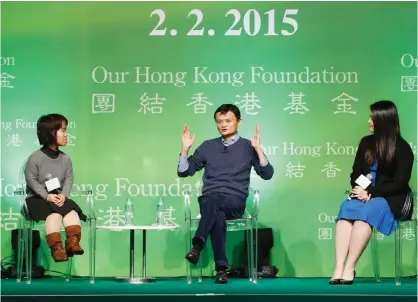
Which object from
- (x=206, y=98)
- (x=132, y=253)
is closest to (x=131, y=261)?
(x=132, y=253)

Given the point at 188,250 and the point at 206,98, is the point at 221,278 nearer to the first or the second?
the point at 188,250

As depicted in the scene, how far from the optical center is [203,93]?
6.94 metres

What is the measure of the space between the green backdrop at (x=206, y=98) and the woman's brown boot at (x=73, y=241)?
2.92ft

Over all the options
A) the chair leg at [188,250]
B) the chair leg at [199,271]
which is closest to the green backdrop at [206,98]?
the chair leg at [199,271]

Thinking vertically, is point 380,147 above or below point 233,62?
below

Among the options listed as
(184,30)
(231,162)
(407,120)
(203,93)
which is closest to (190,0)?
(184,30)

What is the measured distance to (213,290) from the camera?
5348 millimetres

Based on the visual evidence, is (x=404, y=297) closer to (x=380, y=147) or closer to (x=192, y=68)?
(x=380, y=147)

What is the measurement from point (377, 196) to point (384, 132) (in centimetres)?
43

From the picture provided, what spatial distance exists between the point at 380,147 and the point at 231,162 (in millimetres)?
1045

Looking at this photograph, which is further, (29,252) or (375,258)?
(375,258)

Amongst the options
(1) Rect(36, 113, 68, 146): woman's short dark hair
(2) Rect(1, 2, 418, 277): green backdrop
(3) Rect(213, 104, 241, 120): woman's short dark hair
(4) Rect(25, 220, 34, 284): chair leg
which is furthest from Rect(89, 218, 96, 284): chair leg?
(3) Rect(213, 104, 241, 120): woman's short dark hair

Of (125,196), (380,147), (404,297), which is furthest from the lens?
(125,196)

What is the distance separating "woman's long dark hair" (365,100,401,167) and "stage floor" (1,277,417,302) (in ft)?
2.78
